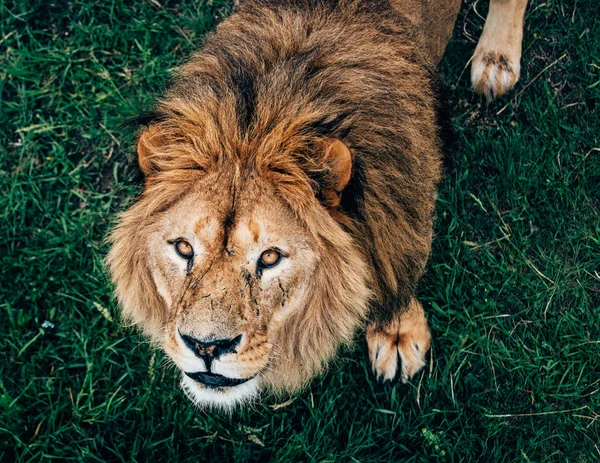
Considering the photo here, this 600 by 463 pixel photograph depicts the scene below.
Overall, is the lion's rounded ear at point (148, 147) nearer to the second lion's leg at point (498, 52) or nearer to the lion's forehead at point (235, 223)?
the lion's forehead at point (235, 223)

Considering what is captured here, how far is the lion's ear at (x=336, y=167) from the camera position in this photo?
6.63ft

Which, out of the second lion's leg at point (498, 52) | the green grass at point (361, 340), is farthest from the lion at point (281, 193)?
the second lion's leg at point (498, 52)

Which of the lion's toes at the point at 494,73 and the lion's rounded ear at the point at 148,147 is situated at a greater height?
the lion's rounded ear at the point at 148,147

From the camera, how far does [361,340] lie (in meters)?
3.41

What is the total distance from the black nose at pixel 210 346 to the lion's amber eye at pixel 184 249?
10.7 inches

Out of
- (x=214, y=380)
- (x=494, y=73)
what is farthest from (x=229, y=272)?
(x=494, y=73)

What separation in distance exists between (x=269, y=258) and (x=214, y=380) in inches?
21.4

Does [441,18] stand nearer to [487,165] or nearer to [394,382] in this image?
[487,165]

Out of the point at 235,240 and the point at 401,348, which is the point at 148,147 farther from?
the point at 401,348

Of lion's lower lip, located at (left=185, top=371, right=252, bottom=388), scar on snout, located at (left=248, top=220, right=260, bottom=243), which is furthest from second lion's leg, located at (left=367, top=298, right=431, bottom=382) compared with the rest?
scar on snout, located at (left=248, top=220, right=260, bottom=243)

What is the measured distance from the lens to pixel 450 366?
11.0 feet

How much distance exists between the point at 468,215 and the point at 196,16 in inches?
82.1

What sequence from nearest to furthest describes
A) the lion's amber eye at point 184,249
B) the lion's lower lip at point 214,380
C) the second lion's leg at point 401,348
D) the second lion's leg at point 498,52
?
the lion's amber eye at point 184,249 → the lion's lower lip at point 214,380 → the second lion's leg at point 401,348 → the second lion's leg at point 498,52

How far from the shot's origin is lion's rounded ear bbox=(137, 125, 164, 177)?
2.18 meters
